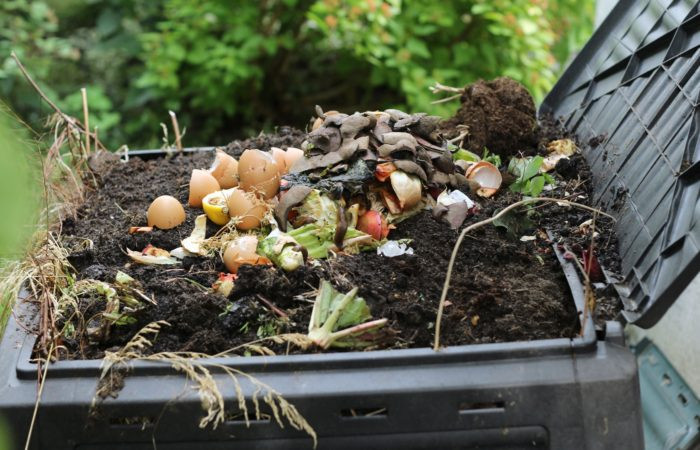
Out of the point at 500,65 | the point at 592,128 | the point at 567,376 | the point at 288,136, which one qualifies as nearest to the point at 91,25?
the point at 500,65

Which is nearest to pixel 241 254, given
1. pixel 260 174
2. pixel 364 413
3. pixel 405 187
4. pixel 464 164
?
pixel 260 174

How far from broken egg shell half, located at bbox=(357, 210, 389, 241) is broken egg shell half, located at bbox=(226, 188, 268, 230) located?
0.21 m

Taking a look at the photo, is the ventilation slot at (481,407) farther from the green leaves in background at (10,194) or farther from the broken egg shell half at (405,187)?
the green leaves in background at (10,194)

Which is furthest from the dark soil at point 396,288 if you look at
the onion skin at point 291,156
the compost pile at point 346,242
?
the onion skin at point 291,156

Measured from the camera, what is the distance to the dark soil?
1.42 m

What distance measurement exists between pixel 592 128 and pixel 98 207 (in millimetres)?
1275

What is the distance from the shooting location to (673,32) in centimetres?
194

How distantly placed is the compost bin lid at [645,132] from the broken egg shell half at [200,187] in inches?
34.6

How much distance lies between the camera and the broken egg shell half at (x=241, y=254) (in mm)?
1611

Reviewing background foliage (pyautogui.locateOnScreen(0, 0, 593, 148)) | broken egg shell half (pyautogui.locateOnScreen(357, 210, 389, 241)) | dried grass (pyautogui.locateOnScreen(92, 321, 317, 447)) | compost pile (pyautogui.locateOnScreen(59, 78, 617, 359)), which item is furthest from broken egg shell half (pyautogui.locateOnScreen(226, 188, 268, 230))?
background foliage (pyautogui.locateOnScreen(0, 0, 593, 148))

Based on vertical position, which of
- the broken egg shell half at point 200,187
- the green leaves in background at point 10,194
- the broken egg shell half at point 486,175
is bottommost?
the broken egg shell half at point 200,187

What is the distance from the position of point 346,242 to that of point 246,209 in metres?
0.24

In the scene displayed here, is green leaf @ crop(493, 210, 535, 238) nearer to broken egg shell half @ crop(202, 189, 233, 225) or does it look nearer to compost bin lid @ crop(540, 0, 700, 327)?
compost bin lid @ crop(540, 0, 700, 327)

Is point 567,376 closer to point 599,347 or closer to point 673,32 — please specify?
point 599,347
